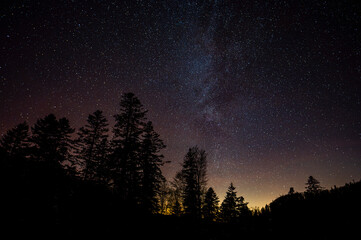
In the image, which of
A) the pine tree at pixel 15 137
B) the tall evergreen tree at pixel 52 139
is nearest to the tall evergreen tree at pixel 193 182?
the tall evergreen tree at pixel 52 139

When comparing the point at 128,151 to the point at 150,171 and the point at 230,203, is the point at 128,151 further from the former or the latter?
the point at 230,203

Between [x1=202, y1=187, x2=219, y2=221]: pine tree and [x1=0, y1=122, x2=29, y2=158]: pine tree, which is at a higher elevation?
[x1=0, y1=122, x2=29, y2=158]: pine tree

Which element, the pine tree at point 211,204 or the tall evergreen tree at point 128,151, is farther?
the pine tree at point 211,204

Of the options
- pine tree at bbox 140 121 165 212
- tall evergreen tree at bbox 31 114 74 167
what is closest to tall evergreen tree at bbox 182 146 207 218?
pine tree at bbox 140 121 165 212

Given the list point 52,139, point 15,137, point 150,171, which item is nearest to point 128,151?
point 150,171

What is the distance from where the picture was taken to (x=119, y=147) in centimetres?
1733

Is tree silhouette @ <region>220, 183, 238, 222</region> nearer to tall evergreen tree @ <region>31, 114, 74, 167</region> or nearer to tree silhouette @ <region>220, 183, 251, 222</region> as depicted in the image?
tree silhouette @ <region>220, 183, 251, 222</region>

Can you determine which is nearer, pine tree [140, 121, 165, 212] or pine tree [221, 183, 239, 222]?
pine tree [140, 121, 165, 212]

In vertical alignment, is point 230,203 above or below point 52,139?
below

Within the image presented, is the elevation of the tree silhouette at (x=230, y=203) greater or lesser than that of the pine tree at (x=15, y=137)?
lesser

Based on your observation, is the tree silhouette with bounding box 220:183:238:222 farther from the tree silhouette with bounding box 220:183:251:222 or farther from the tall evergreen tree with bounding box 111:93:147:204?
the tall evergreen tree with bounding box 111:93:147:204

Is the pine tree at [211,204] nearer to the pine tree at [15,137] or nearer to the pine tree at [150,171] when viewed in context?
the pine tree at [150,171]

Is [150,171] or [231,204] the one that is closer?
[150,171]

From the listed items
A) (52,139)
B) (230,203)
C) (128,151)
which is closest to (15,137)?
(52,139)
